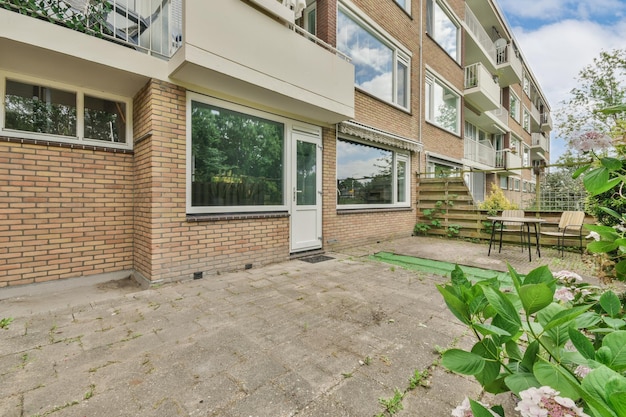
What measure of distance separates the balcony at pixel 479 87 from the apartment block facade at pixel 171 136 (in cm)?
772

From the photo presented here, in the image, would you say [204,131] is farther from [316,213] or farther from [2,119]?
[316,213]

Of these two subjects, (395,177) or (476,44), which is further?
(476,44)

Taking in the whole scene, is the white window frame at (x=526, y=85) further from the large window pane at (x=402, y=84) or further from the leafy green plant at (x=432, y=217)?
the leafy green plant at (x=432, y=217)

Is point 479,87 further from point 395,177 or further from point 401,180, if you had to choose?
point 395,177

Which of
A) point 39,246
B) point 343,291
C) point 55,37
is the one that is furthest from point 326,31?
point 39,246

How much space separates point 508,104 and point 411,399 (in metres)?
22.8

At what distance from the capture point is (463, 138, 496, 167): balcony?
529 inches

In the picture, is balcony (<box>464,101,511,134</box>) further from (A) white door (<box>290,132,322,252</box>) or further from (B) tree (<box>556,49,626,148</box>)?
(A) white door (<box>290,132,322,252</box>)

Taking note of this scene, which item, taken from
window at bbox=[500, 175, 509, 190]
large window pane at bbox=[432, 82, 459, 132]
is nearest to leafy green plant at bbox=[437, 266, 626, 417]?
large window pane at bbox=[432, 82, 459, 132]

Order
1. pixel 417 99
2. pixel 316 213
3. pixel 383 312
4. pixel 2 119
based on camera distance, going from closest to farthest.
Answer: pixel 383 312
pixel 2 119
pixel 316 213
pixel 417 99

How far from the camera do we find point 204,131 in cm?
436

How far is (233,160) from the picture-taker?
470 cm

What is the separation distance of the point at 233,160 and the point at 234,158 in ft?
0.13

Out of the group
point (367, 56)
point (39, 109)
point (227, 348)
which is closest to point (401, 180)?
point (367, 56)
